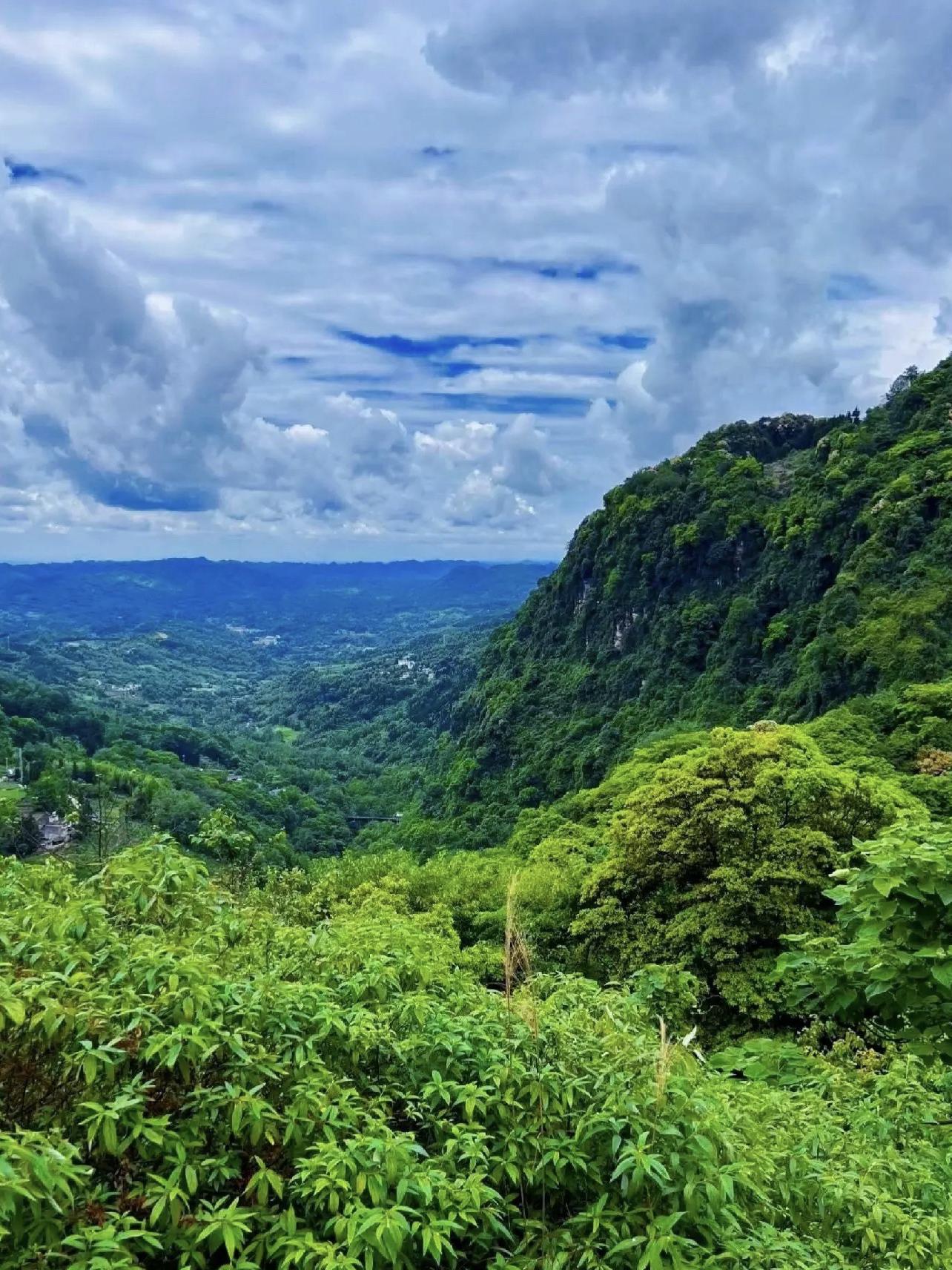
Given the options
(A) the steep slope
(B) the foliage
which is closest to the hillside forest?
(B) the foliage

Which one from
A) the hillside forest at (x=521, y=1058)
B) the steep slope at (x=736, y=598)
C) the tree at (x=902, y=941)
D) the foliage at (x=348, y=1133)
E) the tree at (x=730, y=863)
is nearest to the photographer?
the foliage at (x=348, y=1133)

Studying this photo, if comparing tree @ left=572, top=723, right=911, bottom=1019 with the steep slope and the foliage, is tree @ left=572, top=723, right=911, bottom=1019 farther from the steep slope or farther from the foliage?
the steep slope

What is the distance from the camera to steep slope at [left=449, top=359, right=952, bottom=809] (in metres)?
46.4

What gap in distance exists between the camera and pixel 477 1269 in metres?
3.55

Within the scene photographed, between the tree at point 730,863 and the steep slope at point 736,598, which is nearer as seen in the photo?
the tree at point 730,863

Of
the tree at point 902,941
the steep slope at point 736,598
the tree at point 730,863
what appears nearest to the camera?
the tree at point 902,941

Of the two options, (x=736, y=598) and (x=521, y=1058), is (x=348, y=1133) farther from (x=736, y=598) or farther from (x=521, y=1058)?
(x=736, y=598)

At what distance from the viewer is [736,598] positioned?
6750cm

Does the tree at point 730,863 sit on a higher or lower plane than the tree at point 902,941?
A: lower

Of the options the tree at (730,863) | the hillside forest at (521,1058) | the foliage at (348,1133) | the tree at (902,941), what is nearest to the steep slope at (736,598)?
the tree at (730,863)

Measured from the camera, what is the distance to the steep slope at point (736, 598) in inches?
1826

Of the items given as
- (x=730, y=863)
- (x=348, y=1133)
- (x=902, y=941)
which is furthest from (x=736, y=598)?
(x=348, y=1133)

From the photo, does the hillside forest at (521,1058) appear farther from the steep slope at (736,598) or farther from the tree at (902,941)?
the steep slope at (736,598)

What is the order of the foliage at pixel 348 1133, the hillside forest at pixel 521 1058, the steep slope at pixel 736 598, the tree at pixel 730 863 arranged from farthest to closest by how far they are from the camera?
the steep slope at pixel 736 598, the tree at pixel 730 863, the hillside forest at pixel 521 1058, the foliage at pixel 348 1133
